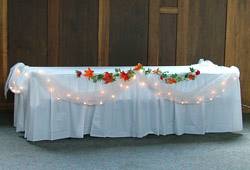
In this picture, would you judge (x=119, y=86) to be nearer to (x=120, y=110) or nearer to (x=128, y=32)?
(x=120, y=110)

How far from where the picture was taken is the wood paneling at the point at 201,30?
6.39m

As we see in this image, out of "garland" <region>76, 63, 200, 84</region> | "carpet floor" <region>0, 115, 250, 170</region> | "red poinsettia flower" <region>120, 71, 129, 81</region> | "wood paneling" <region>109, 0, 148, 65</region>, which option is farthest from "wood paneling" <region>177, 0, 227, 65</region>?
"red poinsettia flower" <region>120, 71, 129, 81</region>

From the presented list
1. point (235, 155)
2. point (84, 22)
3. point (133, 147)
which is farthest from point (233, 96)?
point (84, 22)

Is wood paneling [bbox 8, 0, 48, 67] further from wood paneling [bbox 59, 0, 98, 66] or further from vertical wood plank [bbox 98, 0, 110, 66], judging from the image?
vertical wood plank [bbox 98, 0, 110, 66]

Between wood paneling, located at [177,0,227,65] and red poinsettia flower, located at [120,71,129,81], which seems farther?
wood paneling, located at [177,0,227,65]

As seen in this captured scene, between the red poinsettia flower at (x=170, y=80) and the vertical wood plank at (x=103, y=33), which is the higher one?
the vertical wood plank at (x=103, y=33)

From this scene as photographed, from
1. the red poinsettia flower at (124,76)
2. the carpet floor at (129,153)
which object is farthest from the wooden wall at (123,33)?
the red poinsettia flower at (124,76)

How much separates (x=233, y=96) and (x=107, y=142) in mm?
1486

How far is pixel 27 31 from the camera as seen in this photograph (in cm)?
601

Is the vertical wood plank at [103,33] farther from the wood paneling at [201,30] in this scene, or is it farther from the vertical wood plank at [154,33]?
the wood paneling at [201,30]

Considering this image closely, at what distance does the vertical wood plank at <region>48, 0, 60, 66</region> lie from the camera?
603cm

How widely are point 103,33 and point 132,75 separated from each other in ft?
4.89

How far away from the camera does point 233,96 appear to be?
5211 mm

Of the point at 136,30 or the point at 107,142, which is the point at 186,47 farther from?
the point at 107,142
